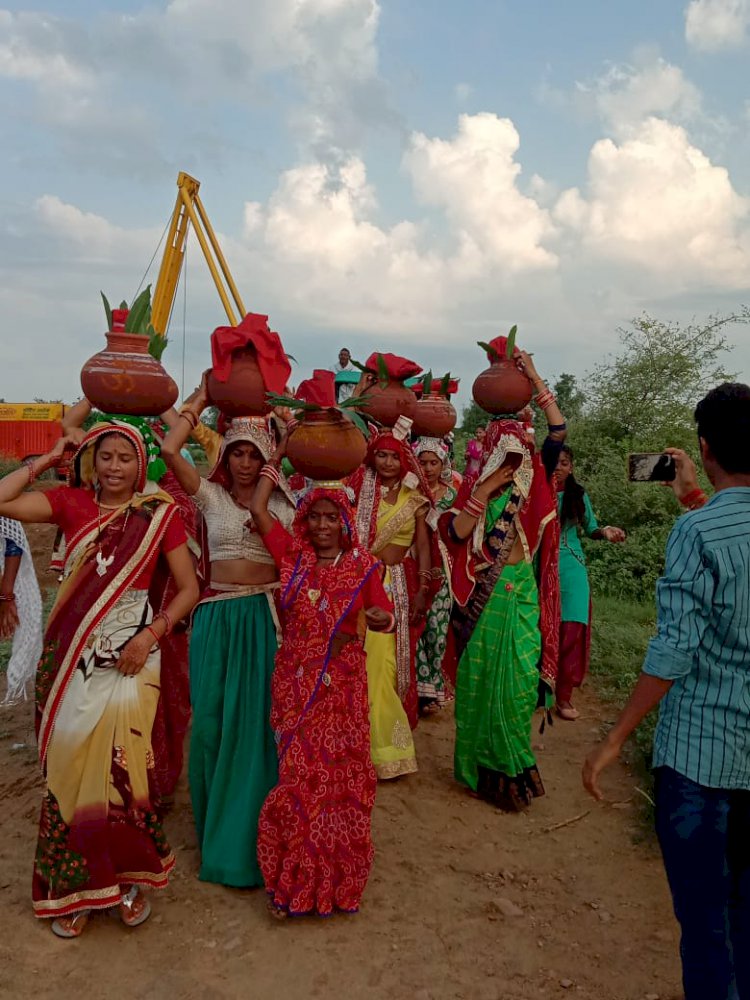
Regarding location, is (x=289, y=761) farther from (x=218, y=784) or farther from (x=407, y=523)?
(x=407, y=523)

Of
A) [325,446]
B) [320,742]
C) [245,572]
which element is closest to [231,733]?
[320,742]

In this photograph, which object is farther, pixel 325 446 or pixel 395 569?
pixel 395 569

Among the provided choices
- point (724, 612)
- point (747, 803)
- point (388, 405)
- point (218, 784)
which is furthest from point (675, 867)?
point (388, 405)

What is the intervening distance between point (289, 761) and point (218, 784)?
0.54 metres

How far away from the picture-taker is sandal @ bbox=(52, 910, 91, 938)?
334 centimetres

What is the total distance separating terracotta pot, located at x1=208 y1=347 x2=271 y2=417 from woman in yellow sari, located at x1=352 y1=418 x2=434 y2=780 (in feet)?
4.14

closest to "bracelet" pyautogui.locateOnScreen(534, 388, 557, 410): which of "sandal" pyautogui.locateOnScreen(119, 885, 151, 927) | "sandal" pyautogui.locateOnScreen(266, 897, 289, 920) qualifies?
"sandal" pyautogui.locateOnScreen(266, 897, 289, 920)

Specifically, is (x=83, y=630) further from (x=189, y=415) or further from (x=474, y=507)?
(x=474, y=507)

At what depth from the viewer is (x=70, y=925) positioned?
3346 millimetres

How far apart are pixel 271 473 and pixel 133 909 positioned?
197 cm

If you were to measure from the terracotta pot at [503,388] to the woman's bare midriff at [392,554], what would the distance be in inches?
43.0

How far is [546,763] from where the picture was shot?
18.1 ft

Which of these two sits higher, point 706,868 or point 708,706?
point 708,706

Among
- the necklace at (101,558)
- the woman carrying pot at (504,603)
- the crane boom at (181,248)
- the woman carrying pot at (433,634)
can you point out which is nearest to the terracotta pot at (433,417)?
the woman carrying pot at (504,603)
